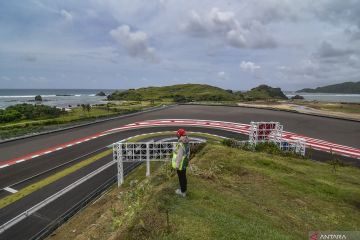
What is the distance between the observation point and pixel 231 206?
10242 mm

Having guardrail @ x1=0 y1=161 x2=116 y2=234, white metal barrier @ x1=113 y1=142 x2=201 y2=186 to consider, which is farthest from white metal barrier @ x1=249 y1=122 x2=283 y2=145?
guardrail @ x1=0 y1=161 x2=116 y2=234

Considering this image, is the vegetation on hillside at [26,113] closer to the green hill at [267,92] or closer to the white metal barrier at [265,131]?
the white metal barrier at [265,131]

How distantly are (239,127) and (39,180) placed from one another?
29042 millimetres

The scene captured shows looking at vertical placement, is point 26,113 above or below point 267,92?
below

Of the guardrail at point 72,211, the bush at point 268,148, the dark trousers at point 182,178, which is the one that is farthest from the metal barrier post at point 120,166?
the bush at point 268,148

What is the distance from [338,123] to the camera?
47688mm

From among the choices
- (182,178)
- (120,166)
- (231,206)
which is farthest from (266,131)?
(182,178)

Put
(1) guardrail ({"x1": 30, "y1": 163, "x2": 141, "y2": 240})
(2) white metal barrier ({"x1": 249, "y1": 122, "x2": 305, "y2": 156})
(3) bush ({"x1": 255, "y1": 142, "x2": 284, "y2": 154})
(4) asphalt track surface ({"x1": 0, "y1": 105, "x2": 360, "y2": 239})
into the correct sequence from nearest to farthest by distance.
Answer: (1) guardrail ({"x1": 30, "y1": 163, "x2": 141, "y2": 240}) < (4) asphalt track surface ({"x1": 0, "y1": 105, "x2": 360, "y2": 239}) < (3) bush ({"x1": 255, "y1": 142, "x2": 284, "y2": 154}) < (2) white metal barrier ({"x1": 249, "y1": 122, "x2": 305, "y2": 156})

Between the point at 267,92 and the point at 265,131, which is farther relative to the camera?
the point at 267,92

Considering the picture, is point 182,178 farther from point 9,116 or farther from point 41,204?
point 9,116

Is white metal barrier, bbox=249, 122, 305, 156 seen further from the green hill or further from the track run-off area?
the green hill

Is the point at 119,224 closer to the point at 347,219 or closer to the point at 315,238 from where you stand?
the point at 315,238

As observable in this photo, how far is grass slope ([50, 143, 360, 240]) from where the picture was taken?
326 inches

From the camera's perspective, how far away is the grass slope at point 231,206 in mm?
8281
